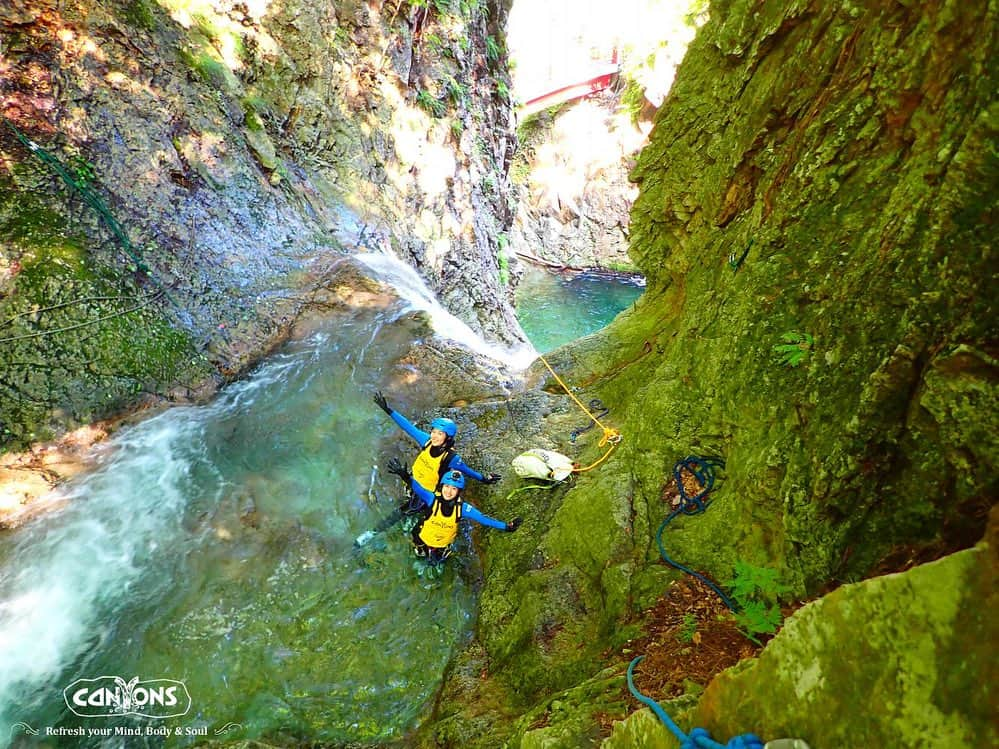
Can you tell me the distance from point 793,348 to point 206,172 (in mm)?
9316

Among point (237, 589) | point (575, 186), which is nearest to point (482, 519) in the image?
point (237, 589)

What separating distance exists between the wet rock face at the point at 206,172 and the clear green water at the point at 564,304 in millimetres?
16355

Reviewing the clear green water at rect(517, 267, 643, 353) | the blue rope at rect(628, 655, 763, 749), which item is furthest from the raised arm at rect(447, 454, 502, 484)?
the clear green water at rect(517, 267, 643, 353)

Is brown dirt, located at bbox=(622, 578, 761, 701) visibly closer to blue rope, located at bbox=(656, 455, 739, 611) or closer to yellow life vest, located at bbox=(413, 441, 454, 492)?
blue rope, located at bbox=(656, 455, 739, 611)

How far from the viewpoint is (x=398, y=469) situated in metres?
6.13

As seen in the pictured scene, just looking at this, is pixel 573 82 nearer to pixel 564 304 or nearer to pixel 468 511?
pixel 564 304

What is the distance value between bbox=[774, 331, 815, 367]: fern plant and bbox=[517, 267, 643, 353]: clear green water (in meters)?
25.1

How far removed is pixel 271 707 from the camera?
456 centimetres

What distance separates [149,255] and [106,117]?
2.17 m

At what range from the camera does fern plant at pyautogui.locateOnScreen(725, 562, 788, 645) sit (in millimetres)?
3002

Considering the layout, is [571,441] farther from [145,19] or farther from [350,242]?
[145,19]

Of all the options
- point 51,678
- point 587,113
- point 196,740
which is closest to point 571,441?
point 196,740

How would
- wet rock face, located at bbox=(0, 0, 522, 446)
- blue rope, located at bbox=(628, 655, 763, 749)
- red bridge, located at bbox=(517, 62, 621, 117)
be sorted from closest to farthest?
blue rope, located at bbox=(628, 655, 763, 749)
wet rock face, located at bbox=(0, 0, 522, 446)
red bridge, located at bbox=(517, 62, 621, 117)

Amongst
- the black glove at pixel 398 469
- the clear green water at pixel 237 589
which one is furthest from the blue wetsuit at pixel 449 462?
the clear green water at pixel 237 589
